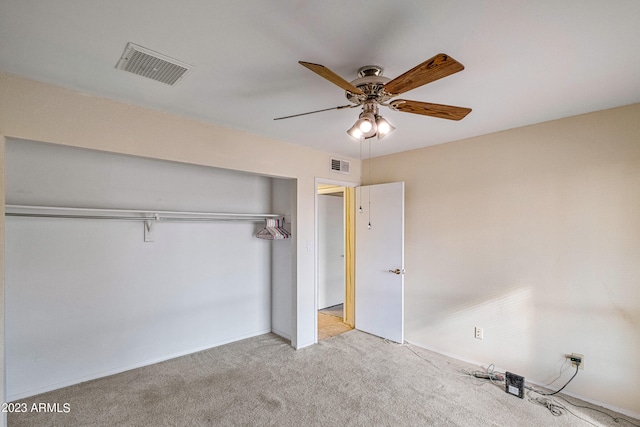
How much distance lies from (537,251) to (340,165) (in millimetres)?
2397

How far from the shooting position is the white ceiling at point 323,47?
1.36 meters

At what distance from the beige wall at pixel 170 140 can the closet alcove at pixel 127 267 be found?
0.18 m

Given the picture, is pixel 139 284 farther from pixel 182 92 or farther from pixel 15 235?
pixel 182 92

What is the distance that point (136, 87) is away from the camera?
2.14 meters

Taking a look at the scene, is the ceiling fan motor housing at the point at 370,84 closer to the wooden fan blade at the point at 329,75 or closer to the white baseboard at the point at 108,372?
the wooden fan blade at the point at 329,75

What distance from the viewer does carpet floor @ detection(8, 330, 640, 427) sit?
7.47 feet

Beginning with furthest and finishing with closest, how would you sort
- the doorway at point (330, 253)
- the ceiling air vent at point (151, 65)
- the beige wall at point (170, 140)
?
the doorway at point (330, 253) < the beige wall at point (170, 140) < the ceiling air vent at point (151, 65)

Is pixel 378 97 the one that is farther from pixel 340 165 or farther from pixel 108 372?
pixel 108 372

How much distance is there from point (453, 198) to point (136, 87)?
127 inches

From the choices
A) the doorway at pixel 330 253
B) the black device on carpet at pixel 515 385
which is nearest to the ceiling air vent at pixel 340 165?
the doorway at pixel 330 253

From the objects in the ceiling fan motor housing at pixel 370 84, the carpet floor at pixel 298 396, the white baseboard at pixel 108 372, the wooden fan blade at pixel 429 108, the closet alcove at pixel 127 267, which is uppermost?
the ceiling fan motor housing at pixel 370 84

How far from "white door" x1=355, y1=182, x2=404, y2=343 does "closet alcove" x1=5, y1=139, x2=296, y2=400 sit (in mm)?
1023

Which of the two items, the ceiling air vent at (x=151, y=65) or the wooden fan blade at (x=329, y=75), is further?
the ceiling air vent at (x=151, y=65)

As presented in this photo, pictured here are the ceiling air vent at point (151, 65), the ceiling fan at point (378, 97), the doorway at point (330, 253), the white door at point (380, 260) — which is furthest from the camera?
the doorway at point (330, 253)
